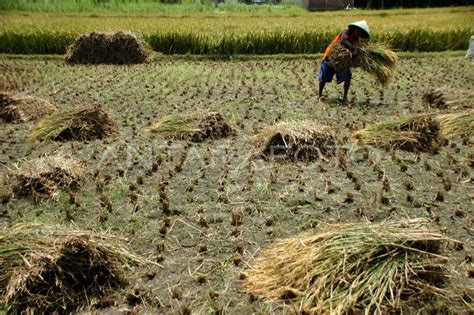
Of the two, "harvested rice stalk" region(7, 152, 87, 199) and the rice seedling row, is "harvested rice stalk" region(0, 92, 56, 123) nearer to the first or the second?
the rice seedling row

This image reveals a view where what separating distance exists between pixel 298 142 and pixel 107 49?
28.6 feet

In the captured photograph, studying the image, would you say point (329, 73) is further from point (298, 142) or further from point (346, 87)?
point (298, 142)

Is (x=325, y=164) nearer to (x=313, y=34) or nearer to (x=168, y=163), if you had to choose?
(x=168, y=163)

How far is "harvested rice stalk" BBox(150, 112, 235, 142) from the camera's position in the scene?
17.3ft

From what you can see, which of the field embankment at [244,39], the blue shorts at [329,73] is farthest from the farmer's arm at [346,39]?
the field embankment at [244,39]

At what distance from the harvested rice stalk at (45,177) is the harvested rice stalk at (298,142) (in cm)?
189

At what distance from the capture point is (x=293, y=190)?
395cm

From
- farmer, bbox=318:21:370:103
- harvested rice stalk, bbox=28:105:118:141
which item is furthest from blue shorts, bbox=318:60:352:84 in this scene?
harvested rice stalk, bbox=28:105:118:141

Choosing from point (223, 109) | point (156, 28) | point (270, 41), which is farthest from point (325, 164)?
point (156, 28)

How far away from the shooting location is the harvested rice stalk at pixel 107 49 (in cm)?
1179

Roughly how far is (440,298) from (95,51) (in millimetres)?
11195

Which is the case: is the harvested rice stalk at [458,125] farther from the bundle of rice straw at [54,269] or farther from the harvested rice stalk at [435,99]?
the bundle of rice straw at [54,269]

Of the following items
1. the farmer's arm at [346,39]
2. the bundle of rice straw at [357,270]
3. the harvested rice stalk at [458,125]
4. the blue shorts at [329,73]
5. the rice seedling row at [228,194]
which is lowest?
the rice seedling row at [228,194]

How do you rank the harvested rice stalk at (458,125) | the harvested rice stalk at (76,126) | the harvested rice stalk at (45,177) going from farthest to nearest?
the harvested rice stalk at (76,126) < the harvested rice stalk at (458,125) < the harvested rice stalk at (45,177)
